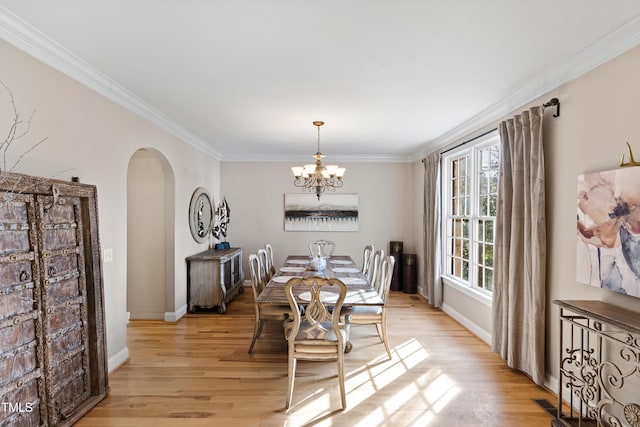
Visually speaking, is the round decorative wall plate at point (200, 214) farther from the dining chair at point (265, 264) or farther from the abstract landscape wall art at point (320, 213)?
the abstract landscape wall art at point (320, 213)

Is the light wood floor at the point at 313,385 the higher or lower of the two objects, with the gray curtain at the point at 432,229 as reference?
lower

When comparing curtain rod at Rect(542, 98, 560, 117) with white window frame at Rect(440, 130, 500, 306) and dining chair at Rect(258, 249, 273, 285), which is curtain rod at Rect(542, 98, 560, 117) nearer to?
white window frame at Rect(440, 130, 500, 306)

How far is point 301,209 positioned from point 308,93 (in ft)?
12.0

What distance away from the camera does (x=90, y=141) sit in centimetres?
299

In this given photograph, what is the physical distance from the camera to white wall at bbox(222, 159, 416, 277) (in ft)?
22.5

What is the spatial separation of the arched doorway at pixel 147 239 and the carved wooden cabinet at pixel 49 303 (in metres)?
2.01

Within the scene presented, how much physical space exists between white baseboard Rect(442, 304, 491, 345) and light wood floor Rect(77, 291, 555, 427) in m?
0.08

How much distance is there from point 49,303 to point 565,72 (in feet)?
13.1

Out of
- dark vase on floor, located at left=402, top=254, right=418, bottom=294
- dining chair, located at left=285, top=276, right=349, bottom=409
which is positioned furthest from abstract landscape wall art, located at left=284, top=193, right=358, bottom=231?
dining chair, located at left=285, top=276, right=349, bottom=409

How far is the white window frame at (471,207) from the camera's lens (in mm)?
4146

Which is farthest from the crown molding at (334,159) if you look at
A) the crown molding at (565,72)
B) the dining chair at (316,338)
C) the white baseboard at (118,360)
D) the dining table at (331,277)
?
the dining chair at (316,338)

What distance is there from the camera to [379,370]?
3283 millimetres

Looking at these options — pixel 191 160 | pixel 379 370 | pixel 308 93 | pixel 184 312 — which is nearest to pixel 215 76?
pixel 308 93

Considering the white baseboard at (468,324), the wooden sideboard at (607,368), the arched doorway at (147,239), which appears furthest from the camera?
the arched doorway at (147,239)
